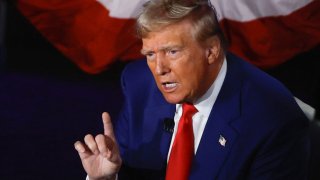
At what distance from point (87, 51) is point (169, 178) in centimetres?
210

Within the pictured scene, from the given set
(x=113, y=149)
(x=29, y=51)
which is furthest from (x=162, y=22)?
(x=29, y=51)

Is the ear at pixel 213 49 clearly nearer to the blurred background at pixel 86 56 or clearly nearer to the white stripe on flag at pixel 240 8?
the blurred background at pixel 86 56

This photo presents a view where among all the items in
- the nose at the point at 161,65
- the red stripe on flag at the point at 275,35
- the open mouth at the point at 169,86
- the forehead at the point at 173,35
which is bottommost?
the red stripe on flag at the point at 275,35

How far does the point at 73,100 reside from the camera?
10.1ft

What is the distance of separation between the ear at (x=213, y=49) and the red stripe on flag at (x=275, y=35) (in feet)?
6.33

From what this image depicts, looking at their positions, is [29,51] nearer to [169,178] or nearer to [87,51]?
[87,51]

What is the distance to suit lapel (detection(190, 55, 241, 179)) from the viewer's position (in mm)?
1245

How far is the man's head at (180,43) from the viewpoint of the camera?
1.16m

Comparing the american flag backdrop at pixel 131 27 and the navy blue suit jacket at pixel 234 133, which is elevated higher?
the navy blue suit jacket at pixel 234 133

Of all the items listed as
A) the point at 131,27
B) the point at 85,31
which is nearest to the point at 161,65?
the point at 131,27

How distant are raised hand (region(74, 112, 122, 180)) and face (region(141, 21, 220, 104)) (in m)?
0.18

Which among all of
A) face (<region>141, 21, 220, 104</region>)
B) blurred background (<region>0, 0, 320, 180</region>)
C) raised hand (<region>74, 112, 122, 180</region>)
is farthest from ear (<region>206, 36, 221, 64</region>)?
blurred background (<region>0, 0, 320, 180</region>)

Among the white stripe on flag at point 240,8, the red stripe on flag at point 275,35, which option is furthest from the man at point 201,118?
the red stripe on flag at point 275,35

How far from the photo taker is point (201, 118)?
1.31 metres
